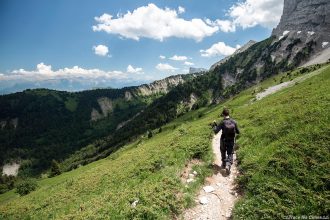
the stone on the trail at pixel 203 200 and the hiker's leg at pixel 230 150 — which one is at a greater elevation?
the hiker's leg at pixel 230 150

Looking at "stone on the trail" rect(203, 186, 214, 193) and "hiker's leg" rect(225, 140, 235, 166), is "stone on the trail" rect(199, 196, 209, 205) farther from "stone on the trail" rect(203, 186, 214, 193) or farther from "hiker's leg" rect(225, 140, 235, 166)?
"hiker's leg" rect(225, 140, 235, 166)

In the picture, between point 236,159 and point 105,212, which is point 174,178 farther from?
point 236,159

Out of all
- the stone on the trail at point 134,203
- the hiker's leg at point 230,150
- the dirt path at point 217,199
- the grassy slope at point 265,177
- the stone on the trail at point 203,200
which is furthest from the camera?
the hiker's leg at point 230,150

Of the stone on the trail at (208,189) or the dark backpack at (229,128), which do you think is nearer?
the stone on the trail at (208,189)

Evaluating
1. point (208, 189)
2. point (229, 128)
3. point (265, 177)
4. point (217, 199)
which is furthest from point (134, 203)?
point (229, 128)

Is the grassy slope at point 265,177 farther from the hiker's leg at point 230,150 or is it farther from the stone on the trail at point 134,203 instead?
the hiker's leg at point 230,150

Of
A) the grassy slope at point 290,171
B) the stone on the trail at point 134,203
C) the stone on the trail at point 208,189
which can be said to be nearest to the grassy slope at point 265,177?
the grassy slope at point 290,171

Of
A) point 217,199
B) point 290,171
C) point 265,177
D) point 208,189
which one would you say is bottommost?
point 217,199

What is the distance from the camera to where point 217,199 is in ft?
47.0

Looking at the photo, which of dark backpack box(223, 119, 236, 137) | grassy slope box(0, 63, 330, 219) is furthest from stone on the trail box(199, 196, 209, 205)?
dark backpack box(223, 119, 236, 137)

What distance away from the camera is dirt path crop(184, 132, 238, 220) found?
13121 mm

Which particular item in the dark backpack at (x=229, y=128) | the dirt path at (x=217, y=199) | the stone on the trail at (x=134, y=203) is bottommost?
the dirt path at (x=217, y=199)

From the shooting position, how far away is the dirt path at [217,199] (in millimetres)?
13121

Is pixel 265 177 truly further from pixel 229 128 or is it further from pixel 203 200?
pixel 229 128
